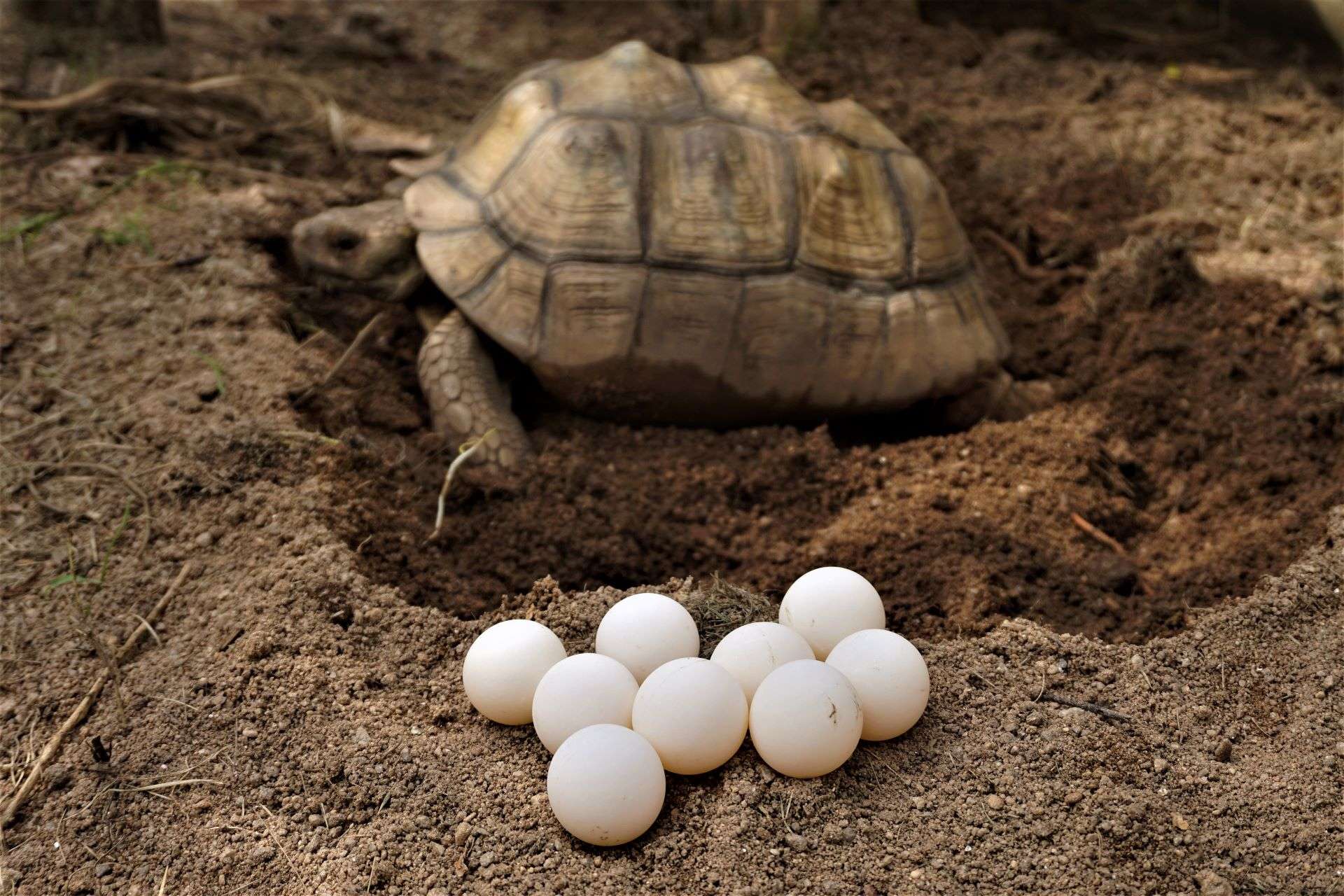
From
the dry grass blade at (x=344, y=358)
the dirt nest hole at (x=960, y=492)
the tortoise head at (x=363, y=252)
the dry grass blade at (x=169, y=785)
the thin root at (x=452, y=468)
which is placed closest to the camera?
the dry grass blade at (x=169, y=785)

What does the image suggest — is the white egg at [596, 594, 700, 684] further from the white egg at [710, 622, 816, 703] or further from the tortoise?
the tortoise

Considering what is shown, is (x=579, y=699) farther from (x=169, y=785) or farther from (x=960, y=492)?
(x=960, y=492)

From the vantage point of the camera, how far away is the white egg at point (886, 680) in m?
2.11

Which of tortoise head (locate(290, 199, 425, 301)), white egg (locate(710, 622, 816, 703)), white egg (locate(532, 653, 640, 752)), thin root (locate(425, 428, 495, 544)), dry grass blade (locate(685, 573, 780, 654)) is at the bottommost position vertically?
thin root (locate(425, 428, 495, 544))

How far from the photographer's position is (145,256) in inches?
143

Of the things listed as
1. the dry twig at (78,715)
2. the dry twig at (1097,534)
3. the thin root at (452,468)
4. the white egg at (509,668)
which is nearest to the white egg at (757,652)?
the white egg at (509,668)

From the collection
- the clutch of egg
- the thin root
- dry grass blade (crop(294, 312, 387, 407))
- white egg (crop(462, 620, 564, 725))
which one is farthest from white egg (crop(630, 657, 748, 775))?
dry grass blade (crop(294, 312, 387, 407))

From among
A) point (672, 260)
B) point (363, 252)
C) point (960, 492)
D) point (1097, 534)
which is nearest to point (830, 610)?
point (960, 492)

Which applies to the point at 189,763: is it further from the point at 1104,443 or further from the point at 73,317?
the point at 1104,443

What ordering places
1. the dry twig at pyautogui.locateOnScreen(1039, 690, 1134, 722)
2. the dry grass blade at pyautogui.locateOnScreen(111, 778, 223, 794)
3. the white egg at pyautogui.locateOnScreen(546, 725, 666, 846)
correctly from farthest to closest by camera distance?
the dry twig at pyautogui.locateOnScreen(1039, 690, 1134, 722)
the dry grass blade at pyautogui.locateOnScreen(111, 778, 223, 794)
the white egg at pyautogui.locateOnScreen(546, 725, 666, 846)

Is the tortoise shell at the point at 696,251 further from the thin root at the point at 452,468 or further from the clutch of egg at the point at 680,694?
the clutch of egg at the point at 680,694

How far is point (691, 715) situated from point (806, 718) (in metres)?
0.21

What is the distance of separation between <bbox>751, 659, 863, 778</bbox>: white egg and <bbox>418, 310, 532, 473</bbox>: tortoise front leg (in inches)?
54.5

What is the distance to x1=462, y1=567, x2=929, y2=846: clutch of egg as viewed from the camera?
1.94m
